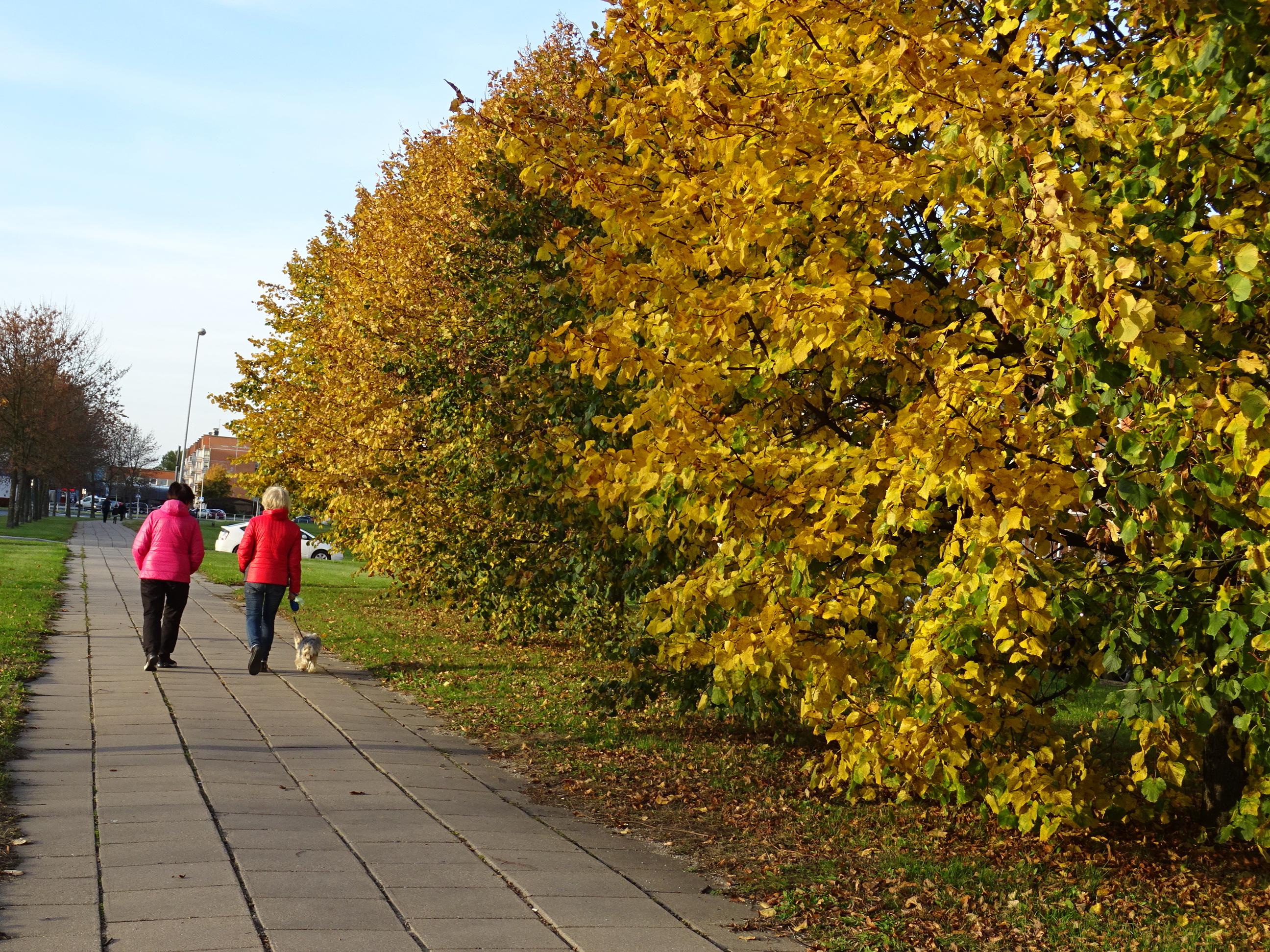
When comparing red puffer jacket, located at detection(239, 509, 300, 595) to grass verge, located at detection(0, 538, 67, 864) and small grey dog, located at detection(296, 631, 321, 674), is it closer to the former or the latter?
small grey dog, located at detection(296, 631, 321, 674)

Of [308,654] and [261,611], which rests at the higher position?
[261,611]

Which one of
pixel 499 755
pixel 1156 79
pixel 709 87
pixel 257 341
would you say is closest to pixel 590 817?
pixel 499 755

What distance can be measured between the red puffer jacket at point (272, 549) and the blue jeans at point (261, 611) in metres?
0.08

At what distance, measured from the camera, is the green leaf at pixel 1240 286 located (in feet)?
11.6

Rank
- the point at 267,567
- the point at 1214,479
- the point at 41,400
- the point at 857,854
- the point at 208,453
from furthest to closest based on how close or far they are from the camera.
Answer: the point at 208,453 → the point at 41,400 → the point at 267,567 → the point at 857,854 → the point at 1214,479

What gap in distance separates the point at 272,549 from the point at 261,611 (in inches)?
22.4

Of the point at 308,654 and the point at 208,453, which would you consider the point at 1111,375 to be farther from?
the point at 208,453

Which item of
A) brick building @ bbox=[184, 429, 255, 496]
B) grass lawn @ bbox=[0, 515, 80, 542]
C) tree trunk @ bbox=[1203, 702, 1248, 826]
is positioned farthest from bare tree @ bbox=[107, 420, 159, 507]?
tree trunk @ bbox=[1203, 702, 1248, 826]

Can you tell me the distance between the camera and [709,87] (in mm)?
5531

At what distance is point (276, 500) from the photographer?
35.9ft

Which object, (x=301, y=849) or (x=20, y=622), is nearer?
(x=301, y=849)

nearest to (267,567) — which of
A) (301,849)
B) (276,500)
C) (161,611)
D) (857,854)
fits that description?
(276,500)

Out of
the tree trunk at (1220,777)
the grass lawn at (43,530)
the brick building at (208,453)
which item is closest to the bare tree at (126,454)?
the grass lawn at (43,530)

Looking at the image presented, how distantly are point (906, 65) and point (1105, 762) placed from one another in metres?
3.93
